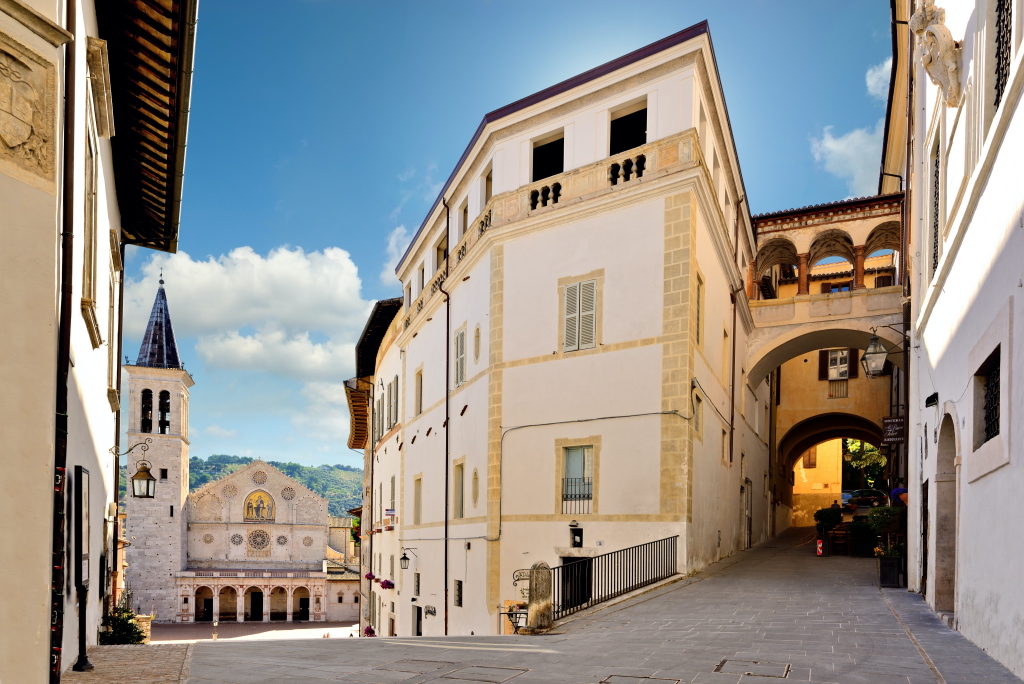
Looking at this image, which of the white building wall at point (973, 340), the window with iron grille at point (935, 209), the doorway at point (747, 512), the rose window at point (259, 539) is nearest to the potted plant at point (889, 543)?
the white building wall at point (973, 340)

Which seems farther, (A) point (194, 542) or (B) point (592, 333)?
(A) point (194, 542)

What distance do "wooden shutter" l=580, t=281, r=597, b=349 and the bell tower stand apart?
57733mm

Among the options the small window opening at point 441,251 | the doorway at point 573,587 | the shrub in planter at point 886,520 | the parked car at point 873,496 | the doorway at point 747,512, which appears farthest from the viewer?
the parked car at point 873,496

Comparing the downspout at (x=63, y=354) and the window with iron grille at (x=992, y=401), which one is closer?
the downspout at (x=63, y=354)

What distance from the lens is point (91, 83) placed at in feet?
27.0

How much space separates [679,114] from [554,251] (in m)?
4.05

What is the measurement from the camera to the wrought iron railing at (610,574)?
13156 millimetres

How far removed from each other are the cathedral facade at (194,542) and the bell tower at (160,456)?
8 cm

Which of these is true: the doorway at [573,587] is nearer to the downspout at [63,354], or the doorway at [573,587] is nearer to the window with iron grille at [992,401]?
the window with iron grille at [992,401]

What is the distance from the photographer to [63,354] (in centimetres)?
615

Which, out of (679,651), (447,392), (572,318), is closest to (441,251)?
(447,392)

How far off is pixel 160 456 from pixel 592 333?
60.2 metres

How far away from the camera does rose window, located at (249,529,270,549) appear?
242ft

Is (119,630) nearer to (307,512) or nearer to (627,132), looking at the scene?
(627,132)
